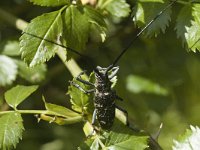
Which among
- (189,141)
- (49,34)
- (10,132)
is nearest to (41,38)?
(49,34)

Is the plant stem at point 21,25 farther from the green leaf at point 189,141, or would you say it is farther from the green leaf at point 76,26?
the green leaf at point 189,141

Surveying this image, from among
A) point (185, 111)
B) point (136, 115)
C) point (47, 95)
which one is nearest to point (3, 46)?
point (47, 95)

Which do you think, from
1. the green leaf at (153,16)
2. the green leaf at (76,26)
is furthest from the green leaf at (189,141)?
the green leaf at (76,26)

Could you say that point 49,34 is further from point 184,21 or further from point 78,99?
point 184,21

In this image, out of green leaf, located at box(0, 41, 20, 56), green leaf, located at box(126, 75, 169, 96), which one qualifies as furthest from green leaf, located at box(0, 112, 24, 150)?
green leaf, located at box(126, 75, 169, 96)

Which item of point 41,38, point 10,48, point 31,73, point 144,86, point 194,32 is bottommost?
point 144,86

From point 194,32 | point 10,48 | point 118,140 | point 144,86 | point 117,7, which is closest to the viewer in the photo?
point 118,140

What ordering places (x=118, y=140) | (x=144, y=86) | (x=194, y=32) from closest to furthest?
(x=118, y=140) → (x=194, y=32) → (x=144, y=86)
